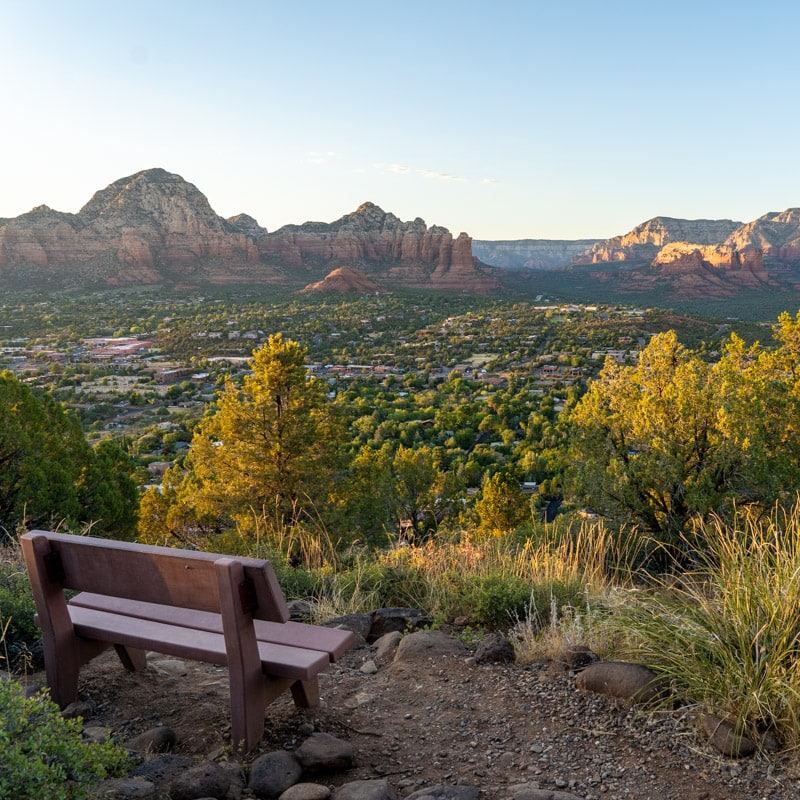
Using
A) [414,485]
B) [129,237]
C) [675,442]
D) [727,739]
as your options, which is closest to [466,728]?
[727,739]

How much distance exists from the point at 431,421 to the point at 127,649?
29672 millimetres

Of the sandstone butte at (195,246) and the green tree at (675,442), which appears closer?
the green tree at (675,442)

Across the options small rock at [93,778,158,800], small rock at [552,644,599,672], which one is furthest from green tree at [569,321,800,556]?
small rock at [93,778,158,800]

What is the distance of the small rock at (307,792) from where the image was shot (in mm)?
2131

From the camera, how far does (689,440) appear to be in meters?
8.66

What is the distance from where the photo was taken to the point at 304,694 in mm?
2865

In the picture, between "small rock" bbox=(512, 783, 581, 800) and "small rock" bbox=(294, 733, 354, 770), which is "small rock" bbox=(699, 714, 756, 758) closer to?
"small rock" bbox=(512, 783, 581, 800)

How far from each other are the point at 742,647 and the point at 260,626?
2.05 m

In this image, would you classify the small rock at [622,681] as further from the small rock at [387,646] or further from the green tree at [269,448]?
the green tree at [269,448]

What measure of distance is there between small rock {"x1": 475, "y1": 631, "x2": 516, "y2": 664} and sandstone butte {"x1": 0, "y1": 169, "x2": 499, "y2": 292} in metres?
99.4

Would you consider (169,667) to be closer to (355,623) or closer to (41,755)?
(355,623)

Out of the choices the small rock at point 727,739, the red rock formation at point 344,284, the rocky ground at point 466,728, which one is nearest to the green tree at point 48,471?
the rocky ground at point 466,728

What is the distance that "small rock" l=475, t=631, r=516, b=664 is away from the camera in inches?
131

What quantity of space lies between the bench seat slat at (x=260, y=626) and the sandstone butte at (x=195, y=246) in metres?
98.7
